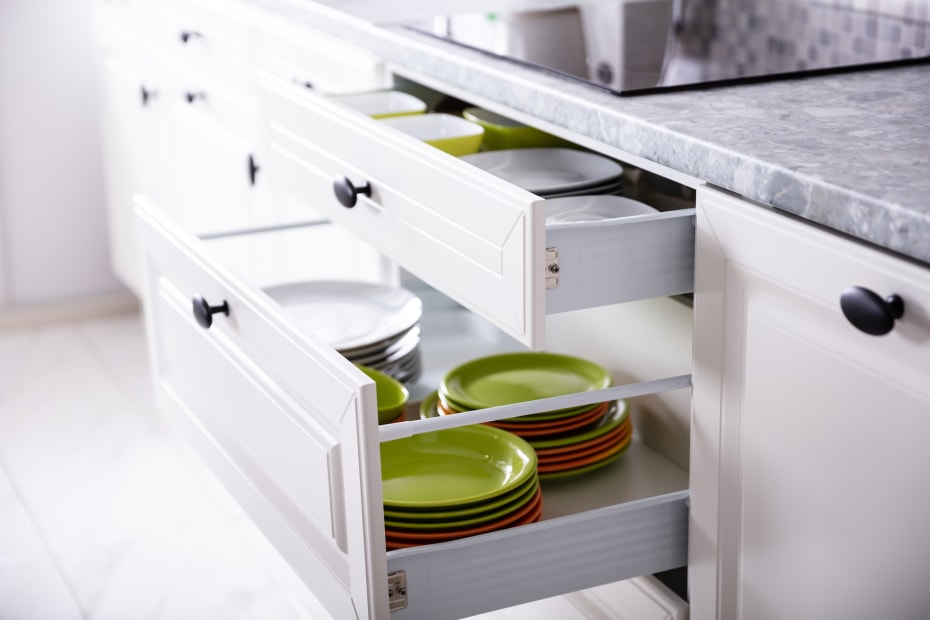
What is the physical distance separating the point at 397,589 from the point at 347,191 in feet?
1.56

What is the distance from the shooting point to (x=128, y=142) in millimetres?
2758

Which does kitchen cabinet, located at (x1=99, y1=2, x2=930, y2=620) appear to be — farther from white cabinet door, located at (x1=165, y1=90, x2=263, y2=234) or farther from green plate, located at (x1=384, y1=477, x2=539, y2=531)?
white cabinet door, located at (x1=165, y1=90, x2=263, y2=234)

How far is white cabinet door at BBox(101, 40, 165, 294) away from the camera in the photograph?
8.41 ft

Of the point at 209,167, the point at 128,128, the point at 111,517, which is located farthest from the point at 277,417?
the point at 128,128

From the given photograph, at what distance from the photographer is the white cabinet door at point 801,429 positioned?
883mm

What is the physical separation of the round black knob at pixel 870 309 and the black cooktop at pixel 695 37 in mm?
405

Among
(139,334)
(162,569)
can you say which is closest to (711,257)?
(162,569)

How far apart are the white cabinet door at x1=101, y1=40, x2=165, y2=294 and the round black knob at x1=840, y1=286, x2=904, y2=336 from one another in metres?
1.89

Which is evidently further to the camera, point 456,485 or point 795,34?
point 795,34

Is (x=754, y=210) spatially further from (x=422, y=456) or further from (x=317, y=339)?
(x=422, y=456)

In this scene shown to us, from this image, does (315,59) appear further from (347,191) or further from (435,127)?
(347,191)

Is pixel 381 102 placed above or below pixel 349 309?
above

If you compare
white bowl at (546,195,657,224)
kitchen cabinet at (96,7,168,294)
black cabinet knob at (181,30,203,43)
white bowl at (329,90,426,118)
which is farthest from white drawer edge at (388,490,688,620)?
kitchen cabinet at (96,7,168,294)

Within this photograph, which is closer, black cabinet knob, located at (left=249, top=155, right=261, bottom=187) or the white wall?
black cabinet knob, located at (left=249, top=155, right=261, bottom=187)
